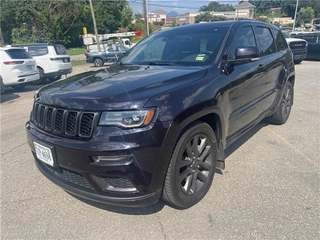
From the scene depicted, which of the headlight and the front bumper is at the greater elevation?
the headlight

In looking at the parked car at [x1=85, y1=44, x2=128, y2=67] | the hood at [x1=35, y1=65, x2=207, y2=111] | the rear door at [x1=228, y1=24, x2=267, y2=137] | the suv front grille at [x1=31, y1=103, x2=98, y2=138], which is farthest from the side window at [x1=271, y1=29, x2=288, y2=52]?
the parked car at [x1=85, y1=44, x2=128, y2=67]

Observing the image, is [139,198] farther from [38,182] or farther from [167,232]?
[38,182]

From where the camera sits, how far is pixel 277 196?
2.76 meters

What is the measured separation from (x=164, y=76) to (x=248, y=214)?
62.7 inches

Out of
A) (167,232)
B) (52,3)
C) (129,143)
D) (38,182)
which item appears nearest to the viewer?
(129,143)

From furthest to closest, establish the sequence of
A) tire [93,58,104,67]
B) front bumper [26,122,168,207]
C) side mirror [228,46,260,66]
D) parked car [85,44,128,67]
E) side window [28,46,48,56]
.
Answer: tire [93,58,104,67] < parked car [85,44,128,67] < side window [28,46,48,56] < side mirror [228,46,260,66] < front bumper [26,122,168,207]

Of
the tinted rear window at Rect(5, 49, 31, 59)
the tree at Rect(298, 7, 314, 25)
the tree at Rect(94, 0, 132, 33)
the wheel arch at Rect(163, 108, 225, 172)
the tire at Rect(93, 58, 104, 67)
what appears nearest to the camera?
the wheel arch at Rect(163, 108, 225, 172)

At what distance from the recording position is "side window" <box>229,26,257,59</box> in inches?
122

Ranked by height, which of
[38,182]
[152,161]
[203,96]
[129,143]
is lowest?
[38,182]

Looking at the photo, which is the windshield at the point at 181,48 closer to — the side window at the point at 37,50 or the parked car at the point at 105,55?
the side window at the point at 37,50

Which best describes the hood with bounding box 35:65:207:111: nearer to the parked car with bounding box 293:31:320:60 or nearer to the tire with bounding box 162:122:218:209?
the tire with bounding box 162:122:218:209

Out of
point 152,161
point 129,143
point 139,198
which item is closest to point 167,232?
point 139,198

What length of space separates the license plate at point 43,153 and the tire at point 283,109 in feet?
13.0

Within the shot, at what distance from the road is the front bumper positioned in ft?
1.33
